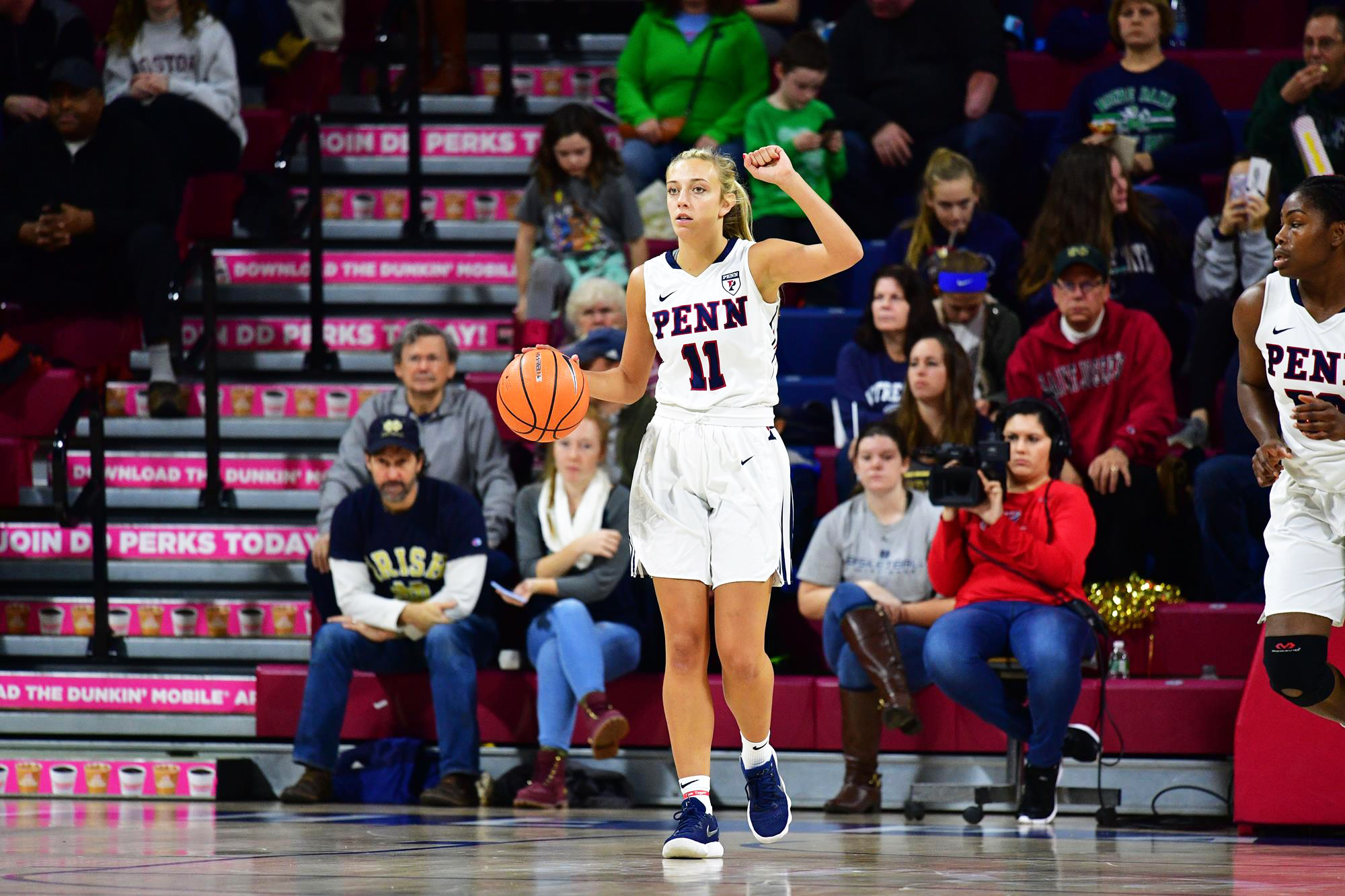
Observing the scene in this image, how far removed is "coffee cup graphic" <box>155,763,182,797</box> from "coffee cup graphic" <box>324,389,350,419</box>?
242cm

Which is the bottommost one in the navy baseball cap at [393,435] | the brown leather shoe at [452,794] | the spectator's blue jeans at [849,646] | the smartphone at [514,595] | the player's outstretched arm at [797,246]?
the brown leather shoe at [452,794]

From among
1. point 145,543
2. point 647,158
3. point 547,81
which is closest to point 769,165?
point 647,158

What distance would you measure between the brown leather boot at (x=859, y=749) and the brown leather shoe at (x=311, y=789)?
200 cm

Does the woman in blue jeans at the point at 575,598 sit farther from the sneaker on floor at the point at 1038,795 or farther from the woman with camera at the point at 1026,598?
the sneaker on floor at the point at 1038,795

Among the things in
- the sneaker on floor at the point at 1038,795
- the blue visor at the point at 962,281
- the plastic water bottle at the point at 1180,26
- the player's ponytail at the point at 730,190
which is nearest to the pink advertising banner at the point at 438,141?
the blue visor at the point at 962,281

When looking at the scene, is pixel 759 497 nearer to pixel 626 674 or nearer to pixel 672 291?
pixel 672 291

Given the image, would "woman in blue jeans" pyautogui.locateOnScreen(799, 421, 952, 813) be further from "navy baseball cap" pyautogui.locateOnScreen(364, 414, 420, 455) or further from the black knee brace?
"navy baseball cap" pyautogui.locateOnScreen(364, 414, 420, 455)

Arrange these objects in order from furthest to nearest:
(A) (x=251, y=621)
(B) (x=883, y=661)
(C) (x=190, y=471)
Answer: (C) (x=190, y=471) < (A) (x=251, y=621) < (B) (x=883, y=661)

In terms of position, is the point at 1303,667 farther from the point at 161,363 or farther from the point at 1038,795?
the point at 161,363

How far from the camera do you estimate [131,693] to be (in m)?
7.56

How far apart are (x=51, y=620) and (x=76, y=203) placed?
2314 millimetres

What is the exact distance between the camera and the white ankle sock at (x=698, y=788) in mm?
4695

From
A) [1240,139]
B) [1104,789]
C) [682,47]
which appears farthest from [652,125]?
[1104,789]

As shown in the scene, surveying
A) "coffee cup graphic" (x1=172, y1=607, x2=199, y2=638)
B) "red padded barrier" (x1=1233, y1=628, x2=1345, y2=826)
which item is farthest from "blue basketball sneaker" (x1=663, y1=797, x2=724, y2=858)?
"coffee cup graphic" (x1=172, y1=607, x2=199, y2=638)
